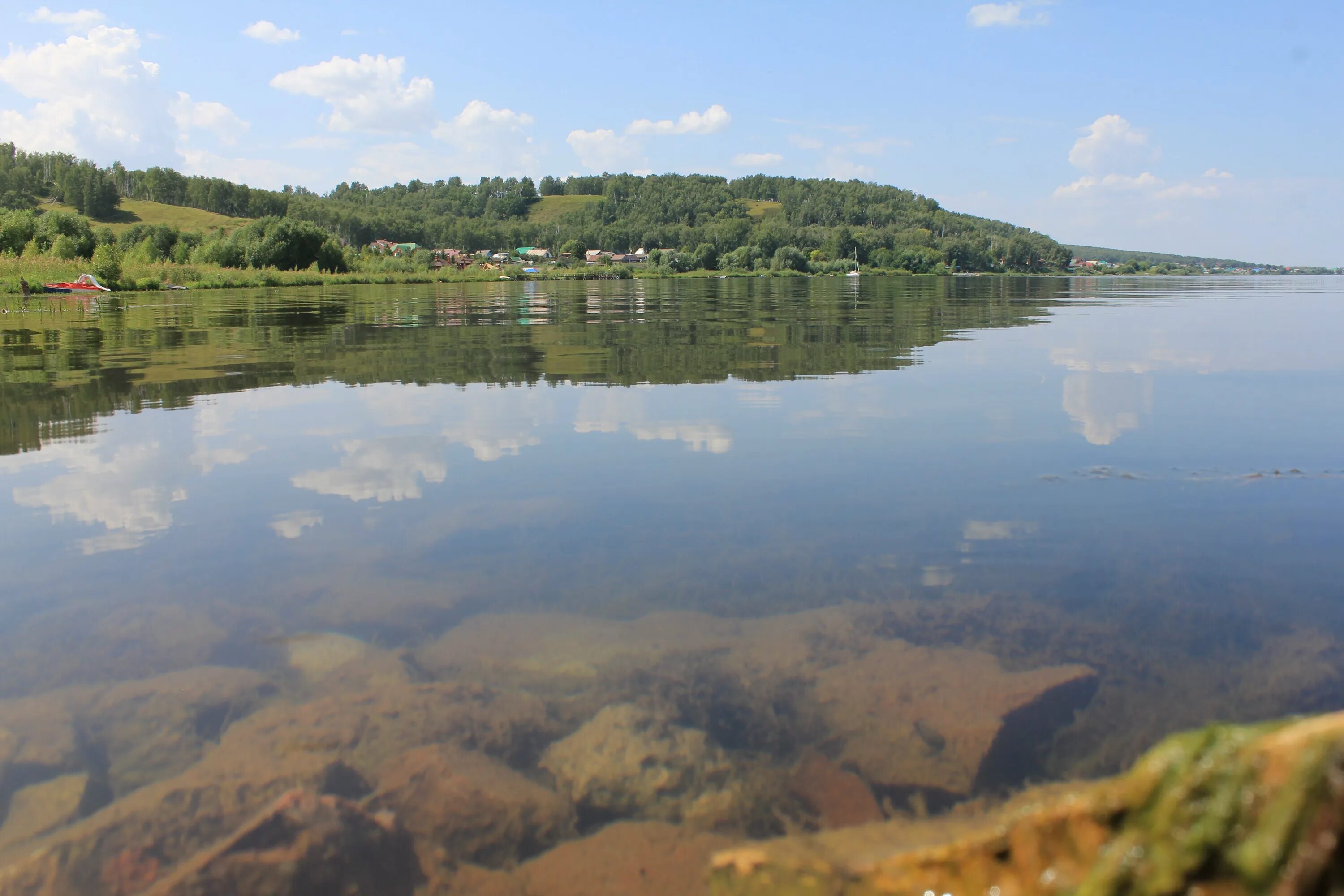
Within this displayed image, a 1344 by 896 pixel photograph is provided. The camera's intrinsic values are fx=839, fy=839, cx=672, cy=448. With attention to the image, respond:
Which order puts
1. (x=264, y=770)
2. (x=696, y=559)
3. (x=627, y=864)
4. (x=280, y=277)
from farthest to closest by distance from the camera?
(x=280, y=277) < (x=696, y=559) < (x=264, y=770) < (x=627, y=864)

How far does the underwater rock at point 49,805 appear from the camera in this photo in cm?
310

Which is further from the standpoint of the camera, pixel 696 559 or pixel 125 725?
pixel 696 559

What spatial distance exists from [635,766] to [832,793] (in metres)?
0.81

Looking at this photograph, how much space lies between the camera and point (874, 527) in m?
6.16

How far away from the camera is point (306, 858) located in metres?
2.98

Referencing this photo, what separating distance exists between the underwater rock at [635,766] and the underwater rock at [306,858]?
2.26ft

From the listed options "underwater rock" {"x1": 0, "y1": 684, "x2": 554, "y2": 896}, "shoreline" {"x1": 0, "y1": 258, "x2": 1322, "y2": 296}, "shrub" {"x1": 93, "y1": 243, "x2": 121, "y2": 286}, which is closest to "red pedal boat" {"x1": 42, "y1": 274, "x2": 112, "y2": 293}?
"shoreline" {"x1": 0, "y1": 258, "x2": 1322, "y2": 296}

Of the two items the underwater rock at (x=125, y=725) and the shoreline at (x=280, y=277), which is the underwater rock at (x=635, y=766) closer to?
the underwater rock at (x=125, y=725)

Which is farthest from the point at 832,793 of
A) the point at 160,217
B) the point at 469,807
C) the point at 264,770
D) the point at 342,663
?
the point at 160,217

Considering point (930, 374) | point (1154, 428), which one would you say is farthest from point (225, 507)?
A: point (930, 374)

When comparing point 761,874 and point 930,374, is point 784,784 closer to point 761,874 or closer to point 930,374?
point 761,874

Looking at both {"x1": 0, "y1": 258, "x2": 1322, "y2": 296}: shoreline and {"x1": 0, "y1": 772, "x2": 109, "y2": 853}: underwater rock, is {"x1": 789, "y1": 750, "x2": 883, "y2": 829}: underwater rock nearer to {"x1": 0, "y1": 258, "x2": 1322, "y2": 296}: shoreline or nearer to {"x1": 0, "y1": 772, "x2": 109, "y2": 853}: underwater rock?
{"x1": 0, "y1": 772, "x2": 109, "y2": 853}: underwater rock

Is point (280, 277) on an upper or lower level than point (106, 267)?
upper

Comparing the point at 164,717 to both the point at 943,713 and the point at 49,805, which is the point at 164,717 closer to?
the point at 49,805
